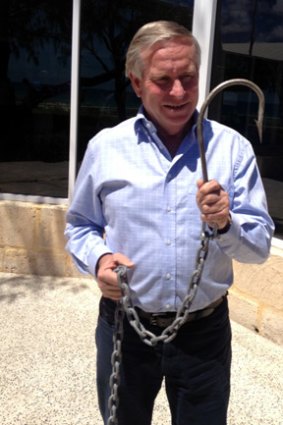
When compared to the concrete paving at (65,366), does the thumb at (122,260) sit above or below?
above

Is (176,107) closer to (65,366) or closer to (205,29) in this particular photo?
(65,366)

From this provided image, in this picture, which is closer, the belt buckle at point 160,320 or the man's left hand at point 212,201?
the man's left hand at point 212,201

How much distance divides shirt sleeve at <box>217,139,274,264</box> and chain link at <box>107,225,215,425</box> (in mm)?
81

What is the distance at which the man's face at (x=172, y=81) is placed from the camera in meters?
1.44

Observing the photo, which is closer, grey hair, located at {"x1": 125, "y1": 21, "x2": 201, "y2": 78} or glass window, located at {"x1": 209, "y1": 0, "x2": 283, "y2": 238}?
grey hair, located at {"x1": 125, "y1": 21, "x2": 201, "y2": 78}

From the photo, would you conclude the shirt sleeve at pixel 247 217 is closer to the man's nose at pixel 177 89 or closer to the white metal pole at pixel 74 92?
the man's nose at pixel 177 89

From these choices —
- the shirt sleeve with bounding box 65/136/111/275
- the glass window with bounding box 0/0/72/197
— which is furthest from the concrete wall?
the shirt sleeve with bounding box 65/136/111/275

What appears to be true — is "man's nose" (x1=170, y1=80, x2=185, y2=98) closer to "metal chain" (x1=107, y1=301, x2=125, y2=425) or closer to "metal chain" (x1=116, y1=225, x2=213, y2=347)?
"metal chain" (x1=116, y1=225, x2=213, y2=347)

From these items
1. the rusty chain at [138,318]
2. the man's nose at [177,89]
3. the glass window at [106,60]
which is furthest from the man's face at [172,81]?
the glass window at [106,60]

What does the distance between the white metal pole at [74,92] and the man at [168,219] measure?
262cm

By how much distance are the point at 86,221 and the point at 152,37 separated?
24.2 inches

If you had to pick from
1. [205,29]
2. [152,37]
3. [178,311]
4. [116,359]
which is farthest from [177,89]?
[205,29]

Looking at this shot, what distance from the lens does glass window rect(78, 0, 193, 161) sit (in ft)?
13.0

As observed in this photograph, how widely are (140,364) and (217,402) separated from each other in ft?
0.92
